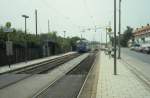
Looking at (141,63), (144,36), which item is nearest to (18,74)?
(141,63)

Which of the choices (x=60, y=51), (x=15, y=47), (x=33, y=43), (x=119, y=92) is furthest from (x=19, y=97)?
(x=60, y=51)

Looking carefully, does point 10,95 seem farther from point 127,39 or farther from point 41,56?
point 127,39

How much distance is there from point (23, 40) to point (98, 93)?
33993 mm

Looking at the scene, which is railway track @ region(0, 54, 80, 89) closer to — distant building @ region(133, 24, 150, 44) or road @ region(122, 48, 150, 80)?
road @ region(122, 48, 150, 80)

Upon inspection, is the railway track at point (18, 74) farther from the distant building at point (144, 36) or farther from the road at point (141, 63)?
the distant building at point (144, 36)

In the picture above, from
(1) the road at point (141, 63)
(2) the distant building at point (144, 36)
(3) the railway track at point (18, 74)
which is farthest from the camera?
(2) the distant building at point (144, 36)

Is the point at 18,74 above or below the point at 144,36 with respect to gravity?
below

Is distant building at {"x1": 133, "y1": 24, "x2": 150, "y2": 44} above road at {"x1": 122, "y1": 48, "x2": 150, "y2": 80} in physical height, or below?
above

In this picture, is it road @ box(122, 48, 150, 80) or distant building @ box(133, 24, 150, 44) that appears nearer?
road @ box(122, 48, 150, 80)

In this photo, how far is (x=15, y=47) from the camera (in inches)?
1737

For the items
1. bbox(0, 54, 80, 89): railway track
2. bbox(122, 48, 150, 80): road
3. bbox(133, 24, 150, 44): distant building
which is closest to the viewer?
bbox(0, 54, 80, 89): railway track

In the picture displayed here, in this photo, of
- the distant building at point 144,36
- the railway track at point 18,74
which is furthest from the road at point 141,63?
the distant building at point 144,36

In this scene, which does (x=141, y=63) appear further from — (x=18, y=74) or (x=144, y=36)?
(x=144, y=36)

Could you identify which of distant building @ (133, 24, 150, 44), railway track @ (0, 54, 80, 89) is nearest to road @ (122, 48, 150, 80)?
Result: railway track @ (0, 54, 80, 89)
